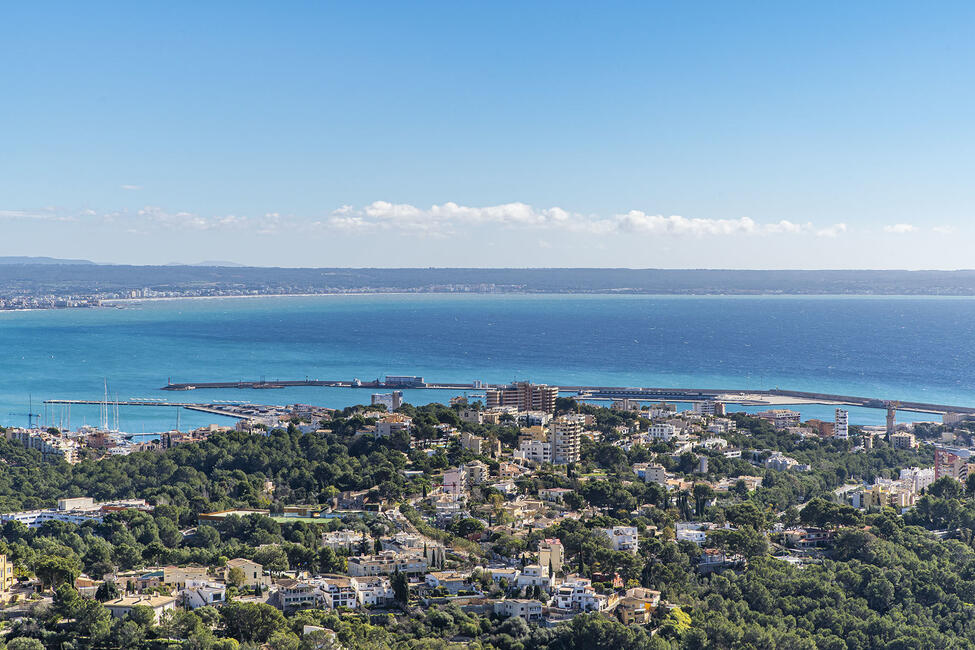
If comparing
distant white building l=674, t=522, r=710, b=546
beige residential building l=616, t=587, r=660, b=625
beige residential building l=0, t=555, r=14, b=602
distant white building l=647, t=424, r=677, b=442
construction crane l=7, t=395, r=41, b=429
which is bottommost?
construction crane l=7, t=395, r=41, b=429

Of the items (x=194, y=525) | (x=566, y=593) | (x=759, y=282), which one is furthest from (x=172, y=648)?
(x=759, y=282)

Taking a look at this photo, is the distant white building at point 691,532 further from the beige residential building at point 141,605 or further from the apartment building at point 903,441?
the apartment building at point 903,441

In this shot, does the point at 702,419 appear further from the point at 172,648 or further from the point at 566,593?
the point at 172,648

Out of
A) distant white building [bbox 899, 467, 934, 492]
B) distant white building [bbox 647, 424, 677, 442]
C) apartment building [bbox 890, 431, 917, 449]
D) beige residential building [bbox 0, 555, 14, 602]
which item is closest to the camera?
beige residential building [bbox 0, 555, 14, 602]

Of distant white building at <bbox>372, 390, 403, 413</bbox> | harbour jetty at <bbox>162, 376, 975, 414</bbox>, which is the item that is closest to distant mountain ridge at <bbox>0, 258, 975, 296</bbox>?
harbour jetty at <bbox>162, 376, 975, 414</bbox>

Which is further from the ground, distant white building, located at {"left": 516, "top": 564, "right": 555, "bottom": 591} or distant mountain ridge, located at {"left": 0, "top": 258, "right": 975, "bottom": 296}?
distant mountain ridge, located at {"left": 0, "top": 258, "right": 975, "bottom": 296}

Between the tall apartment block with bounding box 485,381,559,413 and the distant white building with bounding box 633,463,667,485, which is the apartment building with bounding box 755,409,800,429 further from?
the distant white building with bounding box 633,463,667,485

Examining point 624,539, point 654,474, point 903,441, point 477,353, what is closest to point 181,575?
point 624,539
